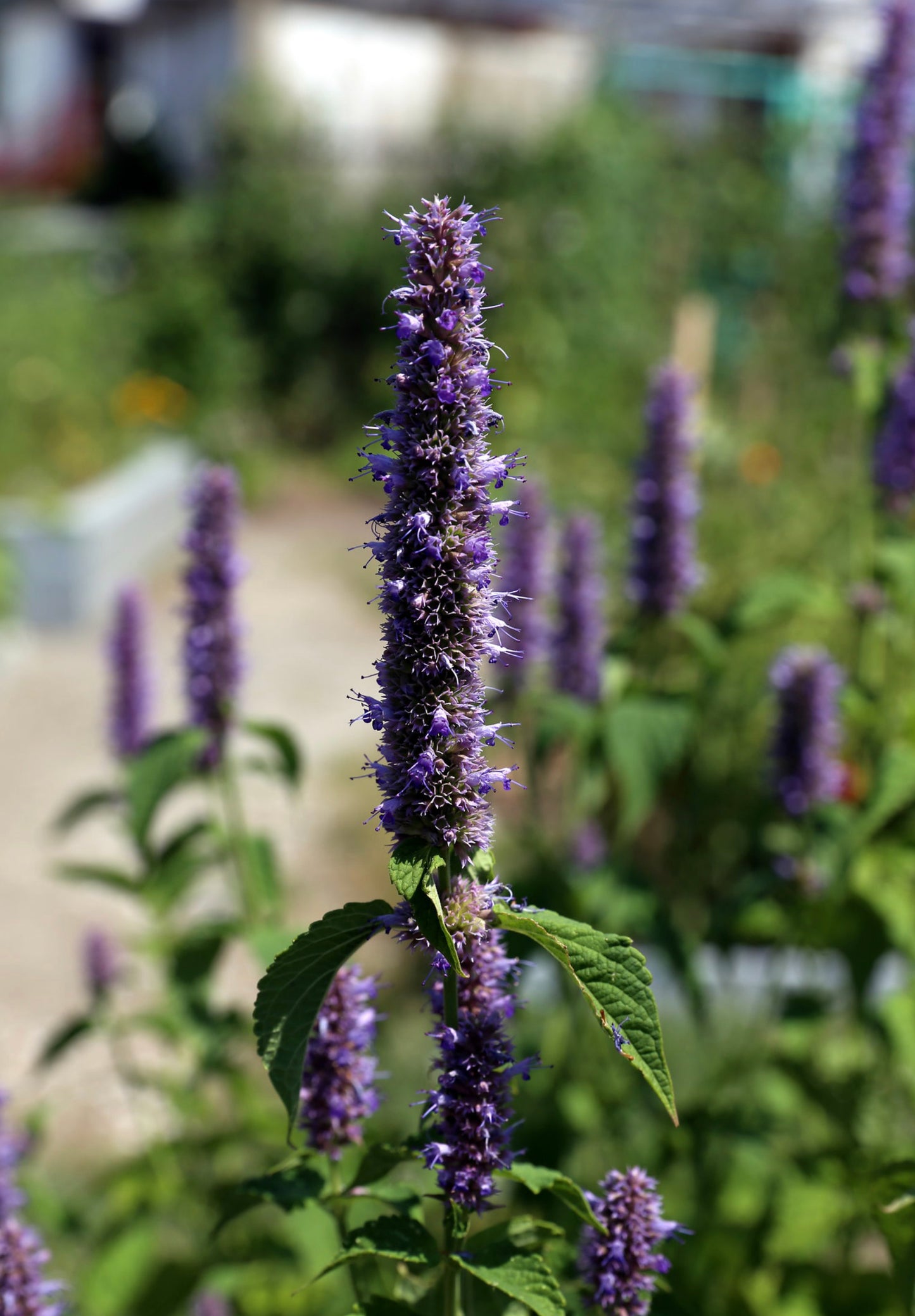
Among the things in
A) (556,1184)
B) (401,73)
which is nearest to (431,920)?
(556,1184)

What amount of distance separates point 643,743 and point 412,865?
5.36 ft

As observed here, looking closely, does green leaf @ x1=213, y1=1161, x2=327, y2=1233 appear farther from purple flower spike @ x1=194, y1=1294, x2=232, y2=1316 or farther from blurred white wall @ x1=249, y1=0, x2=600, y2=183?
blurred white wall @ x1=249, y1=0, x2=600, y2=183

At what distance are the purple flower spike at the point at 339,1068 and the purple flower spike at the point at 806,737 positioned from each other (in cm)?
157

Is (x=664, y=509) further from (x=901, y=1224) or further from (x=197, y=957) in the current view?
(x=901, y=1224)

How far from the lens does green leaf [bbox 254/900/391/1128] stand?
125 centimetres

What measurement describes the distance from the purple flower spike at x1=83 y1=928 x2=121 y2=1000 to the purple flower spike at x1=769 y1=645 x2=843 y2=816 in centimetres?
165

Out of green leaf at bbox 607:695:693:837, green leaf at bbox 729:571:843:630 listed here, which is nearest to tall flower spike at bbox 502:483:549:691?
green leaf at bbox 607:695:693:837

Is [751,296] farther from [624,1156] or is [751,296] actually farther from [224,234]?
[624,1156]

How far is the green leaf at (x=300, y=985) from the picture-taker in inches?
49.1

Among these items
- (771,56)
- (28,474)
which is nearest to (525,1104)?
(28,474)

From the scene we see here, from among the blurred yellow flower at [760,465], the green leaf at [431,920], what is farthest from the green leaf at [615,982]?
the blurred yellow flower at [760,465]

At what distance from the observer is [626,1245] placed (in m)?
1.46

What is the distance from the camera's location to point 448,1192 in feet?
4.57

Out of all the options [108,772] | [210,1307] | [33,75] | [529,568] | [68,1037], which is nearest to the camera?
[210,1307]
